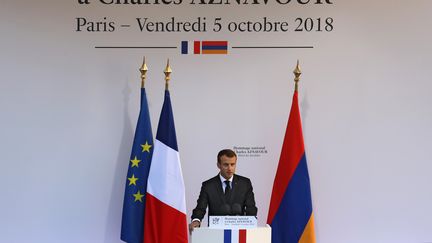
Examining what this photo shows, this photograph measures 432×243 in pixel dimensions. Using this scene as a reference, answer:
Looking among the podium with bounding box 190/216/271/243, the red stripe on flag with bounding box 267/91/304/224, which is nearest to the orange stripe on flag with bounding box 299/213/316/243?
the red stripe on flag with bounding box 267/91/304/224

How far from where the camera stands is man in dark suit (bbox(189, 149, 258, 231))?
14.0 ft

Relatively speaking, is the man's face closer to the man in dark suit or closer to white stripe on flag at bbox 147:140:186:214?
the man in dark suit

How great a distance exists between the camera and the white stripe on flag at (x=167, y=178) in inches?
179

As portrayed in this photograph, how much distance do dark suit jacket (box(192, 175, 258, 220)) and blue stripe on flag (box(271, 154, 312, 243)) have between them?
381 millimetres

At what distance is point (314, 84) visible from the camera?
16.1 feet

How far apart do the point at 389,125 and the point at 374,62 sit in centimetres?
57

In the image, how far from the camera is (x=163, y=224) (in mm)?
4520

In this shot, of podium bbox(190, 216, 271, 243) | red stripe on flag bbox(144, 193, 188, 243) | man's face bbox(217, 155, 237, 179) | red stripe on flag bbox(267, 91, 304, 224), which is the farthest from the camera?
red stripe on flag bbox(267, 91, 304, 224)

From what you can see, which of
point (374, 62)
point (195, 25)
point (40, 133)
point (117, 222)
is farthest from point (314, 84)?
point (40, 133)

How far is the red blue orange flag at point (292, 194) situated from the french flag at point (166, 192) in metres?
0.76

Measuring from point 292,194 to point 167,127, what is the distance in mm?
1174

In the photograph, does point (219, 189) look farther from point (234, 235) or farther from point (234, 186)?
point (234, 235)

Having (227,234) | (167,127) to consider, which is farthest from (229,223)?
(167,127)

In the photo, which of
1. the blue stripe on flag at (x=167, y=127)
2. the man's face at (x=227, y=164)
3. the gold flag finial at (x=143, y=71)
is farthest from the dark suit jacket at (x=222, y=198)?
the gold flag finial at (x=143, y=71)
